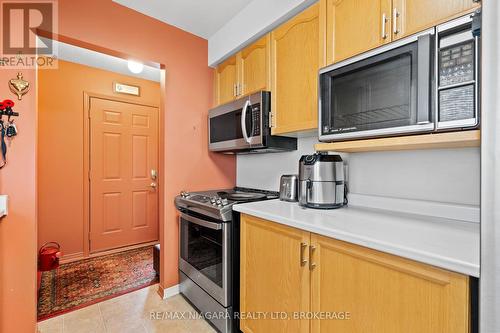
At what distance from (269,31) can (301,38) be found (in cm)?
38

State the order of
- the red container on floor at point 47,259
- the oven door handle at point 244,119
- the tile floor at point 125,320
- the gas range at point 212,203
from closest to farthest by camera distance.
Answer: the gas range at point 212,203 → the tile floor at point 125,320 → the oven door handle at point 244,119 → the red container on floor at point 47,259

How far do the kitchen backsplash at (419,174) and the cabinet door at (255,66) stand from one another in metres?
0.59

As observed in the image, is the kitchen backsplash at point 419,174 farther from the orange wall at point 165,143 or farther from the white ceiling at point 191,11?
the white ceiling at point 191,11

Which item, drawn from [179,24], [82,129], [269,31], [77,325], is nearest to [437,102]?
[269,31]

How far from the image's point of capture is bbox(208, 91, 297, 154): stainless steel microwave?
5.99 ft

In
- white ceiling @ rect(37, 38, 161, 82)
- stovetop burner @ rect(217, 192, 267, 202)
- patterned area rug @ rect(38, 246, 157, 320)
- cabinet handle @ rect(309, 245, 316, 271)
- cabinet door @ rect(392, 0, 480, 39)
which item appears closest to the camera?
cabinet door @ rect(392, 0, 480, 39)

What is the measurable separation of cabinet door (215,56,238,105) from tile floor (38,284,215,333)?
1.85 m

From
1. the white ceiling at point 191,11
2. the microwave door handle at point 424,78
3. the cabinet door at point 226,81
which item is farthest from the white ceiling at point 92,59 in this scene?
the microwave door handle at point 424,78

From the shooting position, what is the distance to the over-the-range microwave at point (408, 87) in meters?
0.87

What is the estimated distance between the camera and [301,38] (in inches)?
62.7

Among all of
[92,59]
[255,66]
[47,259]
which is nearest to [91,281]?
[47,259]

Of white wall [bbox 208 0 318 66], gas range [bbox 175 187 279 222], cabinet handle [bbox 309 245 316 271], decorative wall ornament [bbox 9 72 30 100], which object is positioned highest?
white wall [bbox 208 0 318 66]

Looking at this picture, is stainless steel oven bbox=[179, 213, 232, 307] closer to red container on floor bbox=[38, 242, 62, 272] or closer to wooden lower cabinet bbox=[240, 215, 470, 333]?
wooden lower cabinet bbox=[240, 215, 470, 333]

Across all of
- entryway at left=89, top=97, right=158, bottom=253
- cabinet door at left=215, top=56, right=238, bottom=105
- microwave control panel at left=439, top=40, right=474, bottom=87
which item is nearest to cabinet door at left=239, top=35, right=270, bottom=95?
cabinet door at left=215, top=56, right=238, bottom=105
